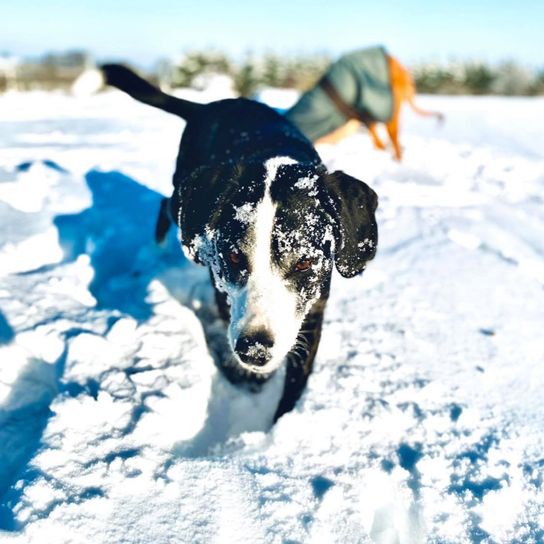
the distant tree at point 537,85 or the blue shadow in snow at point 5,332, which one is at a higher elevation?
the blue shadow in snow at point 5,332

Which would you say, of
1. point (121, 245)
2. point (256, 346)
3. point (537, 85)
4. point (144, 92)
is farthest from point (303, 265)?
point (537, 85)

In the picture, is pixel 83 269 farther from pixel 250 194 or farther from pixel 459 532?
pixel 459 532

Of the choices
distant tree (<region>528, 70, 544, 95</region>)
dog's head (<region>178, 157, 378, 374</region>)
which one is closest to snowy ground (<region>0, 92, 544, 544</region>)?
dog's head (<region>178, 157, 378, 374</region>)

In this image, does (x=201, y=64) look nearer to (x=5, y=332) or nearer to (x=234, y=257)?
(x=5, y=332)

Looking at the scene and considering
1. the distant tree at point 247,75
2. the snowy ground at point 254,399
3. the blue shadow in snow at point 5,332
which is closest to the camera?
the snowy ground at point 254,399

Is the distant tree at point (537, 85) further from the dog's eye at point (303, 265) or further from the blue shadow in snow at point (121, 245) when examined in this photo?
the dog's eye at point (303, 265)

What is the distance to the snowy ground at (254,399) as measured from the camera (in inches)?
68.7

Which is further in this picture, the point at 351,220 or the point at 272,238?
the point at 351,220

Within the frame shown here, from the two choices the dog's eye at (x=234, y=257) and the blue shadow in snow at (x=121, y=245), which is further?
the blue shadow in snow at (x=121, y=245)

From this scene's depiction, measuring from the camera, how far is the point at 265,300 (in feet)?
6.42

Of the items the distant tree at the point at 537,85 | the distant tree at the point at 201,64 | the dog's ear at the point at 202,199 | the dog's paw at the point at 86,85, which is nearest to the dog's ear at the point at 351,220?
the dog's ear at the point at 202,199

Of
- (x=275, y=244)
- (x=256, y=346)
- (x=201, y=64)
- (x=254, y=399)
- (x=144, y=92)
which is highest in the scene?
(x=275, y=244)

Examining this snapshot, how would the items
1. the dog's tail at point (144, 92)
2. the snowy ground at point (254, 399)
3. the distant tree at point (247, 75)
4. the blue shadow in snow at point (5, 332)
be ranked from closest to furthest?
the snowy ground at point (254, 399)
the blue shadow in snow at point (5, 332)
the dog's tail at point (144, 92)
the distant tree at point (247, 75)

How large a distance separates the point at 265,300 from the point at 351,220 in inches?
20.6
